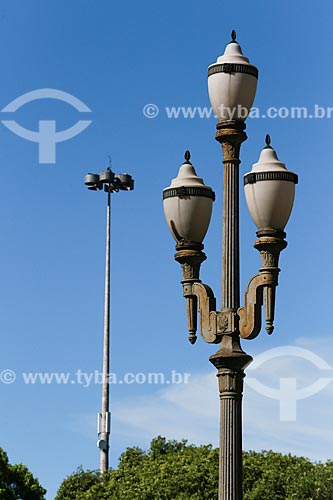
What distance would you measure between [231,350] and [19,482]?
5126 centimetres

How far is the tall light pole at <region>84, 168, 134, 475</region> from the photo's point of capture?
5934cm

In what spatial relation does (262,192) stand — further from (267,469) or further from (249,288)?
(267,469)

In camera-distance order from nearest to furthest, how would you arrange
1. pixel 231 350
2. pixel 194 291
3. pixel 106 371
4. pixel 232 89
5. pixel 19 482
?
1. pixel 231 350
2. pixel 232 89
3. pixel 194 291
4. pixel 19 482
5. pixel 106 371

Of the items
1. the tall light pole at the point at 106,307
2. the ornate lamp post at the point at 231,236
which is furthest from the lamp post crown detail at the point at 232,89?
the tall light pole at the point at 106,307

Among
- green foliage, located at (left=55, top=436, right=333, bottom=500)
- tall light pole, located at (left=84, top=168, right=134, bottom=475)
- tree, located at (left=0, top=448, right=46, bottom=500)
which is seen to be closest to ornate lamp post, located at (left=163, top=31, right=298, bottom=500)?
green foliage, located at (left=55, top=436, right=333, bottom=500)

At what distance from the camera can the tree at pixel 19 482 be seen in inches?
2264

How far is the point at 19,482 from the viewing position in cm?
5941

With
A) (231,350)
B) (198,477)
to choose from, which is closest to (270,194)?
(231,350)

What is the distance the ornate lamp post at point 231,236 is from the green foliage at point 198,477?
33.9 meters

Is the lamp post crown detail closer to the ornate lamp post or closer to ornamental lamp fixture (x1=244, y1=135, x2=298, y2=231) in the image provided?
the ornate lamp post

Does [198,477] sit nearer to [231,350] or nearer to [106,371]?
[106,371]

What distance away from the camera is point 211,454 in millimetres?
48312

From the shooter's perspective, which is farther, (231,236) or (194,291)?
(194,291)

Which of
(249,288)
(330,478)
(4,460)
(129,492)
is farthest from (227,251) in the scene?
(4,460)
